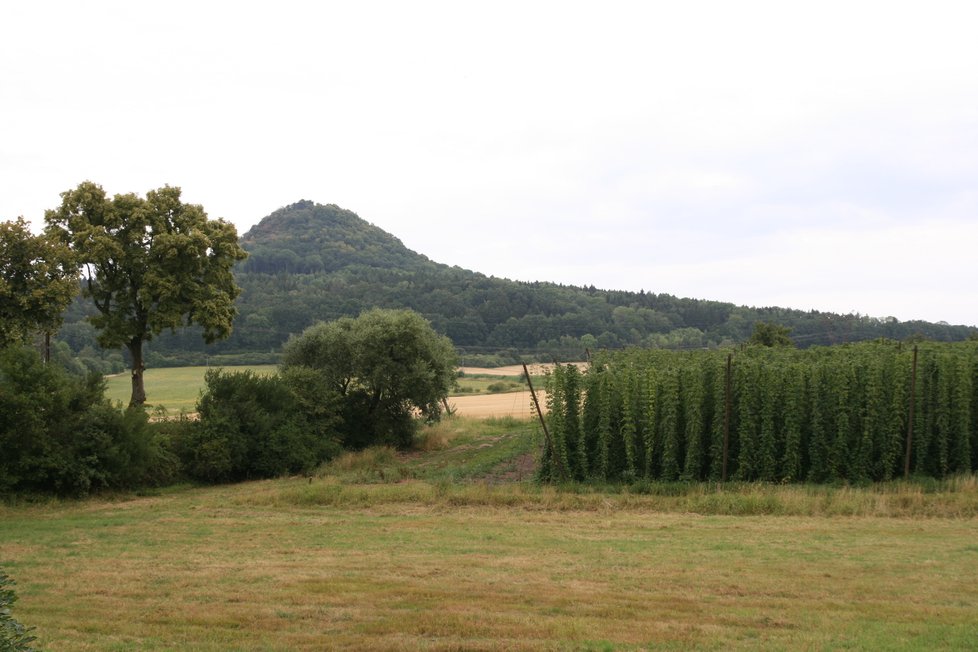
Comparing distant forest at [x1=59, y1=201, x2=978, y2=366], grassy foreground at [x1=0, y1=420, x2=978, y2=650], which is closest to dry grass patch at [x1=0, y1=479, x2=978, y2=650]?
grassy foreground at [x1=0, y1=420, x2=978, y2=650]

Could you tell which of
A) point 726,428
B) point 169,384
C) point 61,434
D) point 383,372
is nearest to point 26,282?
point 61,434

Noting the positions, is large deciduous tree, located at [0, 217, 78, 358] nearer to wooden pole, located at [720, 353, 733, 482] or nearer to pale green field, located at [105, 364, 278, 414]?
wooden pole, located at [720, 353, 733, 482]

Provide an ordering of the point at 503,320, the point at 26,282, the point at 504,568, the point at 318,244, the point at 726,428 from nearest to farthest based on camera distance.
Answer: the point at 504,568, the point at 726,428, the point at 26,282, the point at 503,320, the point at 318,244

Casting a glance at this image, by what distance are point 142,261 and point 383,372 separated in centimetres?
1179

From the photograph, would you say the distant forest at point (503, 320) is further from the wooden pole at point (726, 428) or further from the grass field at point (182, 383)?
the wooden pole at point (726, 428)

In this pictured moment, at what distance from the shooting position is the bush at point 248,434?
29.4m

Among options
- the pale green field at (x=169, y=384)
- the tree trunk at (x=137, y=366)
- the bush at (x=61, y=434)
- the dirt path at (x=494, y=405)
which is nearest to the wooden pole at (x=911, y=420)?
the bush at (x=61, y=434)

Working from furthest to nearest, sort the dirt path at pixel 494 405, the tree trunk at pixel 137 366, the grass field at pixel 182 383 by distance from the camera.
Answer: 1. the grass field at pixel 182 383
2. the dirt path at pixel 494 405
3. the tree trunk at pixel 137 366

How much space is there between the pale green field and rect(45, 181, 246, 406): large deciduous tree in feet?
82.9

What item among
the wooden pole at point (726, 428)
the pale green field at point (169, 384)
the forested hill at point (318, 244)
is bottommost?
the pale green field at point (169, 384)

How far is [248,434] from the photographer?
30656mm

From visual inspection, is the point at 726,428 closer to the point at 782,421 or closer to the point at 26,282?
the point at 782,421

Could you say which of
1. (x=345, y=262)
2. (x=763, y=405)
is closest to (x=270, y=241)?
(x=345, y=262)

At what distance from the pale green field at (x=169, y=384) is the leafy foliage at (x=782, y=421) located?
39.1 meters
